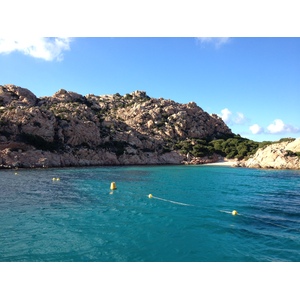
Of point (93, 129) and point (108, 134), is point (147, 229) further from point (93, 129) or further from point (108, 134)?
point (108, 134)

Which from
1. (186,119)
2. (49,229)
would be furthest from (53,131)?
(49,229)

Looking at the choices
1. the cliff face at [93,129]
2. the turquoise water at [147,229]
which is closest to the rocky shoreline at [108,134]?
the cliff face at [93,129]

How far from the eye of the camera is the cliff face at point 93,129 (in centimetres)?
5934

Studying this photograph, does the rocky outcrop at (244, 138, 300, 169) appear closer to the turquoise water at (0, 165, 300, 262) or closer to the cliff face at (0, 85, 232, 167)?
the cliff face at (0, 85, 232, 167)

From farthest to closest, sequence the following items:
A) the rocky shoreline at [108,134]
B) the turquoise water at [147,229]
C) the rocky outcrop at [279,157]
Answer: the rocky outcrop at [279,157], the rocky shoreline at [108,134], the turquoise water at [147,229]

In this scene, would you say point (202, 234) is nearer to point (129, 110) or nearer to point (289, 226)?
point (289, 226)

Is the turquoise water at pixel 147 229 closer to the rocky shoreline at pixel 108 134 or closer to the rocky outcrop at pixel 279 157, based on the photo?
the rocky shoreline at pixel 108 134

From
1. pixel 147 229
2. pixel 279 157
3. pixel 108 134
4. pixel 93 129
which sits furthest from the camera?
pixel 108 134

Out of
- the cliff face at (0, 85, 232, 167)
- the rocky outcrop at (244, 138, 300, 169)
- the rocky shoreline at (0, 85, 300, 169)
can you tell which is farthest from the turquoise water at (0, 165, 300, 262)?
the rocky outcrop at (244, 138, 300, 169)

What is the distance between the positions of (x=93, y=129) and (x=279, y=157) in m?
48.7

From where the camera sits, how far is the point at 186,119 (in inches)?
3984

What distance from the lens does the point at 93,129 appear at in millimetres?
76312

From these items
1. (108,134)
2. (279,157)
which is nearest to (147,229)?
(279,157)

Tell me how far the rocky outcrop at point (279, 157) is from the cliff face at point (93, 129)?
893 inches
